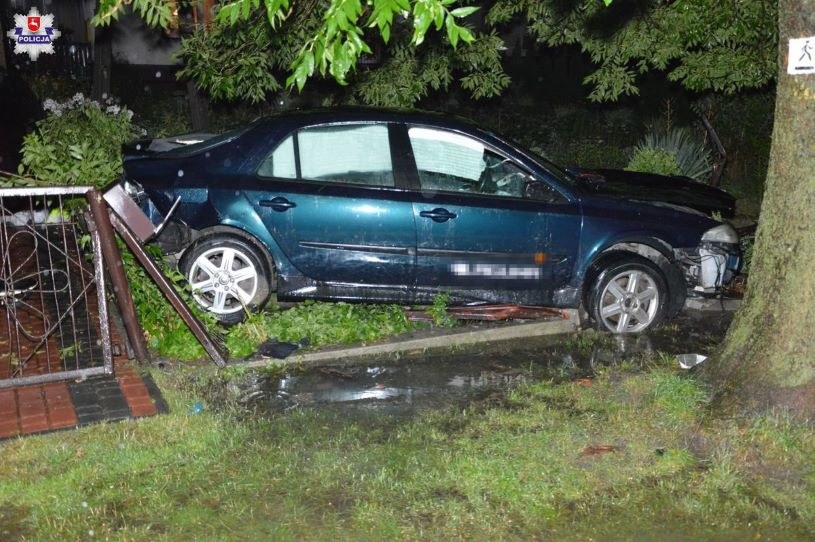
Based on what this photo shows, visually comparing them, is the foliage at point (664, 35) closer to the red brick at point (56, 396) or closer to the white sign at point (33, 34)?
the red brick at point (56, 396)

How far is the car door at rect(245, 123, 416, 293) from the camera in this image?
7.42 m

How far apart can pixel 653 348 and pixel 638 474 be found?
8.86ft

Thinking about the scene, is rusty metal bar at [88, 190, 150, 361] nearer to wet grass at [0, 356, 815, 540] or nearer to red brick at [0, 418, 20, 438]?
wet grass at [0, 356, 815, 540]

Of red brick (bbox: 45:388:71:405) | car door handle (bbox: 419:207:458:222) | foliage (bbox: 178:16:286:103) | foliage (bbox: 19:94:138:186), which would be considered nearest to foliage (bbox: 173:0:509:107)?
foliage (bbox: 178:16:286:103)

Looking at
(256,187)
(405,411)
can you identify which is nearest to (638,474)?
(405,411)

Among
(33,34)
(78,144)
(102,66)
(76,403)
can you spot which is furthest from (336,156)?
(33,34)

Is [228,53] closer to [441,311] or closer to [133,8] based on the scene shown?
[133,8]

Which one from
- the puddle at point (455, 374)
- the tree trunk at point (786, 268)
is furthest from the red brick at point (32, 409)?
the tree trunk at point (786, 268)

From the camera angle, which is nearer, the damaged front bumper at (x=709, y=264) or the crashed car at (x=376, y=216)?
the crashed car at (x=376, y=216)

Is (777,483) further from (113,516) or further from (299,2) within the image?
(299,2)

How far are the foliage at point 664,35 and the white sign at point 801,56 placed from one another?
17.3ft

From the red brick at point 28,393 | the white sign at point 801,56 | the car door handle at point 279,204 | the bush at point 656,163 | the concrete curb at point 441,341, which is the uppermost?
the white sign at point 801,56

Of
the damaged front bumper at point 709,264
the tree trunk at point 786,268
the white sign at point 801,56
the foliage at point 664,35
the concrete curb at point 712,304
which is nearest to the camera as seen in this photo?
the white sign at point 801,56

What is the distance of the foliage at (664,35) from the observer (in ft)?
34.4
